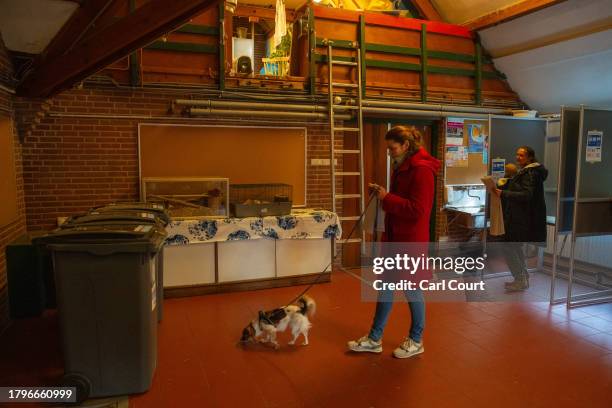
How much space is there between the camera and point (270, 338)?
3340 mm

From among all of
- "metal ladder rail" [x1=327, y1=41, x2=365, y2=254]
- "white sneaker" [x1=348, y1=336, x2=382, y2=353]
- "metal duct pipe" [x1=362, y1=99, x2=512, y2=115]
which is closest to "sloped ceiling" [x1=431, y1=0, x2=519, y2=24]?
"metal duct pipe" [x1=362, y1=99, x2=512, y2=115]

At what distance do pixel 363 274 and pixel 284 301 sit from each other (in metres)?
1.40

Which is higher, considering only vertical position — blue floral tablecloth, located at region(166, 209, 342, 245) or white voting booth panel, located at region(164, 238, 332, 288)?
blue floral tablecloth, located at region(166, 209, 342, 245)

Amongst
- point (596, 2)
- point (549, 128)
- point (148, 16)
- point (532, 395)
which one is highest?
point (596, 2)

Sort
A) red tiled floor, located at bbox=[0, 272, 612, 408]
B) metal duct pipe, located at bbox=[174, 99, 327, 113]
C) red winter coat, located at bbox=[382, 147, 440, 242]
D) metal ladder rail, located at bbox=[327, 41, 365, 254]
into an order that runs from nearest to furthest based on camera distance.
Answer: red tiled floor, located at bbox=[0, 272, 612, 408] < red winter coat, located at bbox=[382, 147, 440, 242] < metal duct pipe, located at bbox=[174, 99, 327, 113] < metal ladder rail, located at bbox=[327, 41, 365, 254]

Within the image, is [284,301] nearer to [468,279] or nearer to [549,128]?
[468,279]

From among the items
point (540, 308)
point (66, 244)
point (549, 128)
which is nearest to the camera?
point (66, 244)

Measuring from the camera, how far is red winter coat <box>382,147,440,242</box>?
287cm

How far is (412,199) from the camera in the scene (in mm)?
Result: 2885

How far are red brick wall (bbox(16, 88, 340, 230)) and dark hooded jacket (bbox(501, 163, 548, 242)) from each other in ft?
11.4

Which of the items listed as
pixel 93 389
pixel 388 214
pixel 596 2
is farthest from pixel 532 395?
pixel 596 2

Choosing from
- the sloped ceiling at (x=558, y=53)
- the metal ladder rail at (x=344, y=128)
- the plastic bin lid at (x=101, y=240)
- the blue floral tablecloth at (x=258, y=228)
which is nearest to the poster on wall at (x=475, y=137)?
the sloped ceiling at (x=558, y=53)

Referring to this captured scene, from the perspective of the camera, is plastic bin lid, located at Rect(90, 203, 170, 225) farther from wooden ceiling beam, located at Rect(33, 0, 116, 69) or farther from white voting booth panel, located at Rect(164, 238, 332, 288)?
wooden ceiling beam, located at Rect(33, 0, 116, 69)

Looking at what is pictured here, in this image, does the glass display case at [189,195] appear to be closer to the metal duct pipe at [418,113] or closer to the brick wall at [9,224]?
the brick wall at [9,224]
